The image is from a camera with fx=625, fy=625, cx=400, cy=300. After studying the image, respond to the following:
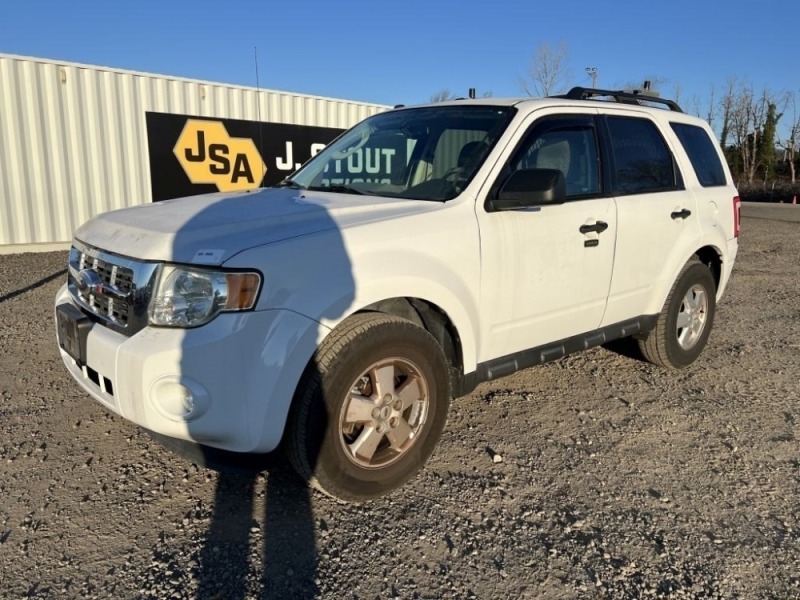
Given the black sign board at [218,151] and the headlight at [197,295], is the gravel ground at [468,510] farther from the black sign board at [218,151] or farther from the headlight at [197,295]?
the black sign board at [218,151]

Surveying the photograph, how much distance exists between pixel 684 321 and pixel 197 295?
3827mm

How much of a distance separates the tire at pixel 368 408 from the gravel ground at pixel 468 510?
20 centimetres

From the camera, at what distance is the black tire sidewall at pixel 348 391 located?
2.68m

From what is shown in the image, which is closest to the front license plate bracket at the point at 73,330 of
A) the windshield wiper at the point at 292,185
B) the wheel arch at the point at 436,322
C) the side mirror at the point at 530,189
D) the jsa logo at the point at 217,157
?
the wheel arch at the point at 436,322

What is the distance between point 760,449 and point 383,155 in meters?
2.85

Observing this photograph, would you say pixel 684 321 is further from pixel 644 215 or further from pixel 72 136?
pixel 72 136

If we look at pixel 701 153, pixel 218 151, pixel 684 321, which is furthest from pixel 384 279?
pixel 218 151

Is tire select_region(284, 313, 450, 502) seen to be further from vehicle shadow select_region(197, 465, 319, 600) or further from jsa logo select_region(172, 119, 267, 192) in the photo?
jsa logo select_region(172, 119, 267, 192)

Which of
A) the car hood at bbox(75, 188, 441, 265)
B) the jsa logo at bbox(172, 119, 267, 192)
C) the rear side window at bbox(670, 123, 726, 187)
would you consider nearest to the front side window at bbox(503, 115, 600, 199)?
the car hood at bbox(75, 188, 441, 265)

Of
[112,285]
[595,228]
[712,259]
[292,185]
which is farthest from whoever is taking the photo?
[712,259]

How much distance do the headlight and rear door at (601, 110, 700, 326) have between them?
99.3 inches

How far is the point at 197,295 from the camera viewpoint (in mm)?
2516

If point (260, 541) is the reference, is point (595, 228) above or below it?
above

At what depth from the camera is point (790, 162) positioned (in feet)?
184
